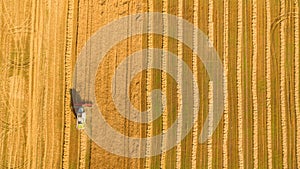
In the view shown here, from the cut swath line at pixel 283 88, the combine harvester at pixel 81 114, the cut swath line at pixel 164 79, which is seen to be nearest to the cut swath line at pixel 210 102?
the cut swath line at pixel 164 79

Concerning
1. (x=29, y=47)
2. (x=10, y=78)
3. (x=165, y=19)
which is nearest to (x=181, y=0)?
(x=165, y=19)

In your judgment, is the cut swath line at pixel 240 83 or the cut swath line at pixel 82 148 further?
the cut swath line at pixel 240 83

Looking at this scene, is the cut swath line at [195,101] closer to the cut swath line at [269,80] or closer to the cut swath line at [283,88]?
the cut swath line at [269,80]

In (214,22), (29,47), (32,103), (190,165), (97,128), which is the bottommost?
(190,165)

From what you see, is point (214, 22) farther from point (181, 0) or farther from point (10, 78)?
point (10, 78)

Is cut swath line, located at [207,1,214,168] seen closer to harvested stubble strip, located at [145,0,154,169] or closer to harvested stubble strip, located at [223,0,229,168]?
harvested stubble strip, located at [223,0,229,168]
